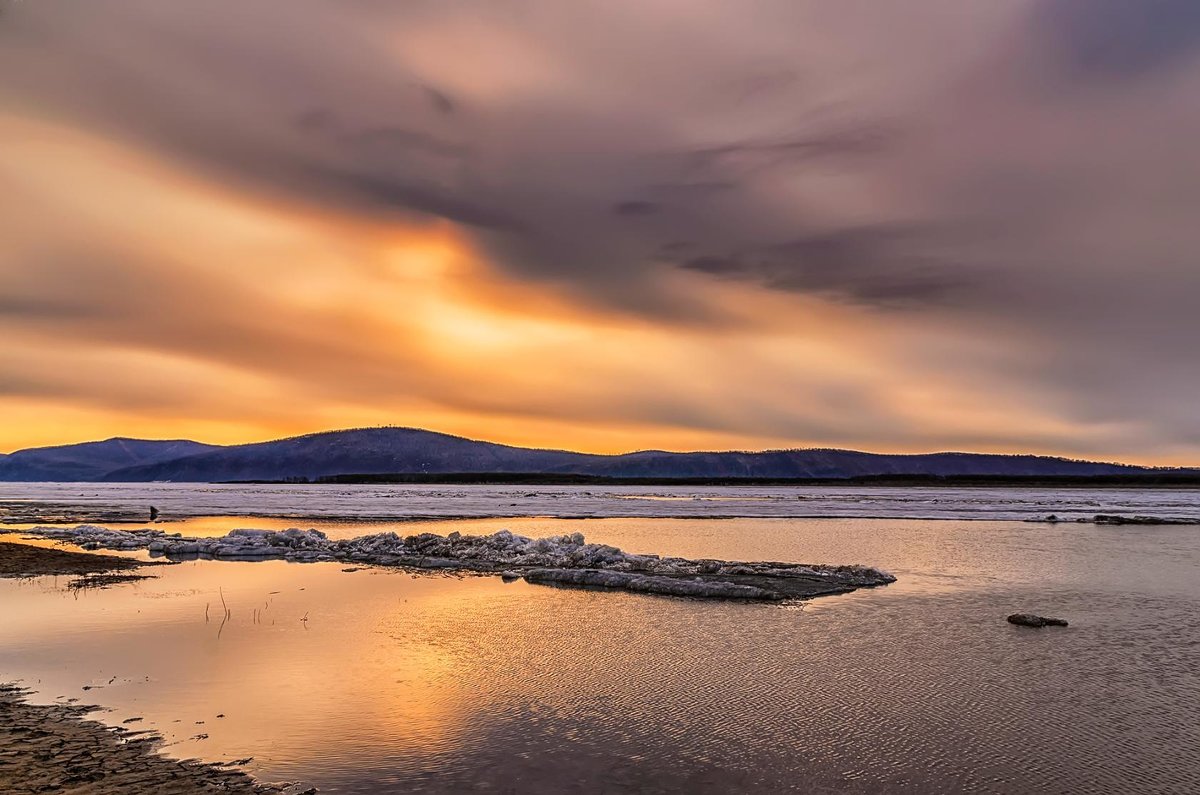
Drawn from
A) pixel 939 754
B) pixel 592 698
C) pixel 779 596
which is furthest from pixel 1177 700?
pixel 779 596

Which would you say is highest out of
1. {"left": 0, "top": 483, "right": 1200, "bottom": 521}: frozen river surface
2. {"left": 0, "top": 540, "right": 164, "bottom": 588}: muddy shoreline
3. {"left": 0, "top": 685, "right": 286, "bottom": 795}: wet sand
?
{"left": 0, "top": 685, "right": 286, "bottom": 795}: wet sand

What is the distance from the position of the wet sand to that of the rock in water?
15527 millimetres

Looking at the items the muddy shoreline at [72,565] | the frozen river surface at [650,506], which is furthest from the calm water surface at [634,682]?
the frozen river surface at [650,506]

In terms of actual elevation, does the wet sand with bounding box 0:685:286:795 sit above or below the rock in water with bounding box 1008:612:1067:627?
above

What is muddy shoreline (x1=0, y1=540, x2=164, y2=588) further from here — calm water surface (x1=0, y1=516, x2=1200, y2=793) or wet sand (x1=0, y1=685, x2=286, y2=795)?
wet sand (x1=0, y1=685, x2=286, y2=795)

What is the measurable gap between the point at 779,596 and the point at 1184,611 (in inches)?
375

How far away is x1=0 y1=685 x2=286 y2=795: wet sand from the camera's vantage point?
7.74 m

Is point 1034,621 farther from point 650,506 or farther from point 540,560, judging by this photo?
point 650,506

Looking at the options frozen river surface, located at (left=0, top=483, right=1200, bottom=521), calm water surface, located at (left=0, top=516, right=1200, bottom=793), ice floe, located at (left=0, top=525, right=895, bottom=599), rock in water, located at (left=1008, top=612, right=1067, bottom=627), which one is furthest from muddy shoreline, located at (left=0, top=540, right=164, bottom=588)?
frozen river surface, located at (left=0, top=483, right=1200, bottom=521)

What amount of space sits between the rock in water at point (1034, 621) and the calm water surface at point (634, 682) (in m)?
Result: 0.31

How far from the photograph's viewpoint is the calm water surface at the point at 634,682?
8758 millimetres

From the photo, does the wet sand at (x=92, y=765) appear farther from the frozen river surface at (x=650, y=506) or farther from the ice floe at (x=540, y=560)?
the frozen river surface at (x=650, y=506)

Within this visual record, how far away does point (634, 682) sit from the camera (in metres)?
12.3

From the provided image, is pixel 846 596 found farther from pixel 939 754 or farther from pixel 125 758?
pixel 125 758
